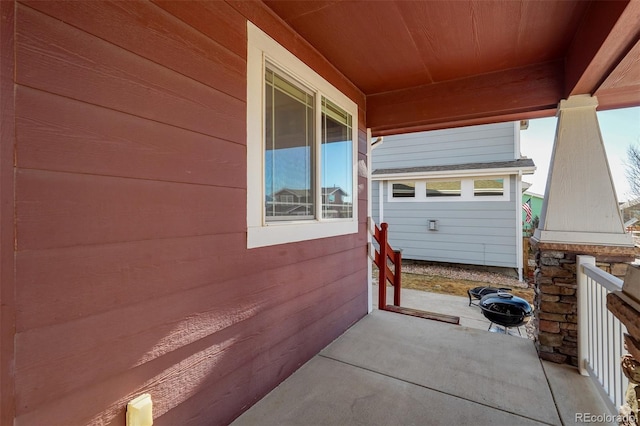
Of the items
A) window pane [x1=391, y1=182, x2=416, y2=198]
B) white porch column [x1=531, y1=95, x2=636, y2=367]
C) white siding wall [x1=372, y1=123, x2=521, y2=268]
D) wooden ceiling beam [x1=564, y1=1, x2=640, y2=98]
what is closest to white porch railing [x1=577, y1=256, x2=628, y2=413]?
white porch column [x1=531, y1=95, x2=636, y2=367]

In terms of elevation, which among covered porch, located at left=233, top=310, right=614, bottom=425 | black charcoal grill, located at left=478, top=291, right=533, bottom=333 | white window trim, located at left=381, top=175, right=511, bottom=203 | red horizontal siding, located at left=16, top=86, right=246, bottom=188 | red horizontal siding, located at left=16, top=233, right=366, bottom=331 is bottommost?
Answer: covered porch, located at left=233, top=310, right=614, bottom=425

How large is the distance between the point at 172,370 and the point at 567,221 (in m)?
3.07

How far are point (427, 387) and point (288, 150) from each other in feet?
6.54

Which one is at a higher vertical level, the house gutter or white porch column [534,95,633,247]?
the house gutter

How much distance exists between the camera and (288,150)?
2258 millimetres

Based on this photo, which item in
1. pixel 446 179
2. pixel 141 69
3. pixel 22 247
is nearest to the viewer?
pixel 22 247

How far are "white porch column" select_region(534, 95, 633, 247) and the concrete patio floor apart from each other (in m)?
1.11

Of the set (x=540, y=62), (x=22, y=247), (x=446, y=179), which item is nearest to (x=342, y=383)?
(x=22, y=247)

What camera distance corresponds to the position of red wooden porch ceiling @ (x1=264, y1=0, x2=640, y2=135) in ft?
6.30

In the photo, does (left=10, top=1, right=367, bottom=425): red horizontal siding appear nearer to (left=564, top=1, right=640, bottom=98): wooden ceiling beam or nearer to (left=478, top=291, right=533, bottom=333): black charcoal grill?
(left=564, top=1, right=640, bottom=98): wooden ceiling beam

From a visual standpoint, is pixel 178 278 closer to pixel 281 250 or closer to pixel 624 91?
pixel 281 250

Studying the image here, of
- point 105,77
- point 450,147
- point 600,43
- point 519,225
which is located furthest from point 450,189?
point 105,77

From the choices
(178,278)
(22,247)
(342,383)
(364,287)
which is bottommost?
(342,383)

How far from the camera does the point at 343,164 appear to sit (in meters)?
3.04
